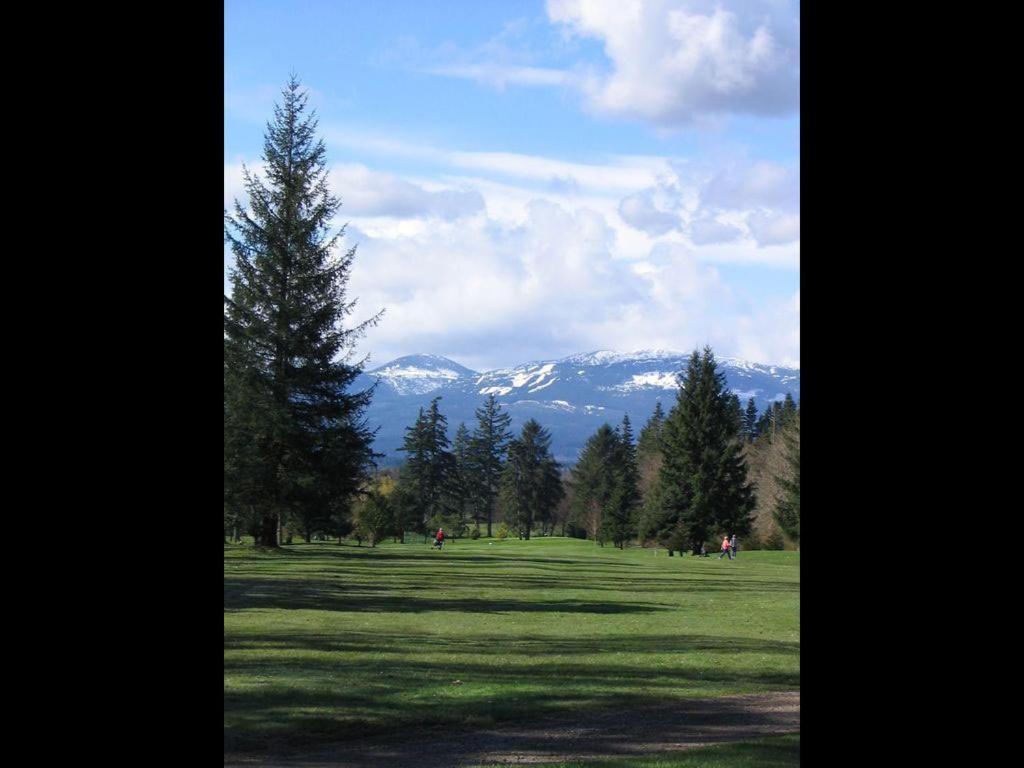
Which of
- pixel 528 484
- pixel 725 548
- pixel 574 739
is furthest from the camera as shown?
pixel 528 484

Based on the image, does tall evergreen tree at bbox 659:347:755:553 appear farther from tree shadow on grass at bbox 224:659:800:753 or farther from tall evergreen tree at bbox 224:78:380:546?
tree shadow on grass at bbox 224:659:800:753

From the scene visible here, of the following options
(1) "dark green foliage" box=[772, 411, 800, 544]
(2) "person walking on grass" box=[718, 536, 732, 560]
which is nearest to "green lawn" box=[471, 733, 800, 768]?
(1) "dark green foliage" box=[772, 411, 800, 544]

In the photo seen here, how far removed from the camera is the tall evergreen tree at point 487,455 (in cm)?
8419

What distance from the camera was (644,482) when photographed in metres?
69.8

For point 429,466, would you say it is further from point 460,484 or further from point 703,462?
point 703,462

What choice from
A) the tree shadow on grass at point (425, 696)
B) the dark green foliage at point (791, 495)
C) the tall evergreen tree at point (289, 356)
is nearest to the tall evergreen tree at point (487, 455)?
the dark green foliage at point (791, 495)

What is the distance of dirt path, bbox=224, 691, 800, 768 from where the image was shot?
7.63 m

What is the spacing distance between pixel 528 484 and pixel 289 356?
50202mm

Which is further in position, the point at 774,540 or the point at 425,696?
the point at 774,540

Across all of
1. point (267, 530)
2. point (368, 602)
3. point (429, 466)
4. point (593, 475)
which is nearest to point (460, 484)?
point (429, 466)

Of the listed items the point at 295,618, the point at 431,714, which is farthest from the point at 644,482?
the point at 431,714

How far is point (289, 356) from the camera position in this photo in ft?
110
